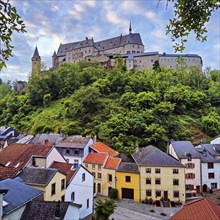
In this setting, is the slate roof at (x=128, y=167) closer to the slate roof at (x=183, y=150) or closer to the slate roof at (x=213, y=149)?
the slate roof at (x=183, y=150)

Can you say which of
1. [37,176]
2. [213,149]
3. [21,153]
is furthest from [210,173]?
[21,153]

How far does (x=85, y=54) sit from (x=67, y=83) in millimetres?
32358

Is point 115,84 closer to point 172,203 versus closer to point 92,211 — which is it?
point 172,203

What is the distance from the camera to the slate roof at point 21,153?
21453 mm

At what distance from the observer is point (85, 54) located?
9625cm

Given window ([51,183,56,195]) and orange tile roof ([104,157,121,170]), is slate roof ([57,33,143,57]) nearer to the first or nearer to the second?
orange tile roof ([104,157,121,170])

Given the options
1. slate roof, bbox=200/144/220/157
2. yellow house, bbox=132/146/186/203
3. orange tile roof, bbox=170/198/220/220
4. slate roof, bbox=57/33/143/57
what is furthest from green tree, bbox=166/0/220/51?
slate roof, bbox=57/33/143/57

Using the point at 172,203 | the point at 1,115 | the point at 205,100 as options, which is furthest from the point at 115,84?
the point at 172,203

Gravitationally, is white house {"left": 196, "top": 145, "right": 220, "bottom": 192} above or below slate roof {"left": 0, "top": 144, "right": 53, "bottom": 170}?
below

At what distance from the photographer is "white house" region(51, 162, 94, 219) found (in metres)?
19.0

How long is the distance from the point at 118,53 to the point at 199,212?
79.7 meters

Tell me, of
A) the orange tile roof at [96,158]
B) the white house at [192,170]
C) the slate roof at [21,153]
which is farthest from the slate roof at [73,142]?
the white house at [192,170]

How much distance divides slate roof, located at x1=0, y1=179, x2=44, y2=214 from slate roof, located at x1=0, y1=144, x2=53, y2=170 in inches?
255

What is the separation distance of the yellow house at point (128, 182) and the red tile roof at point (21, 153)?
34.2 ft
